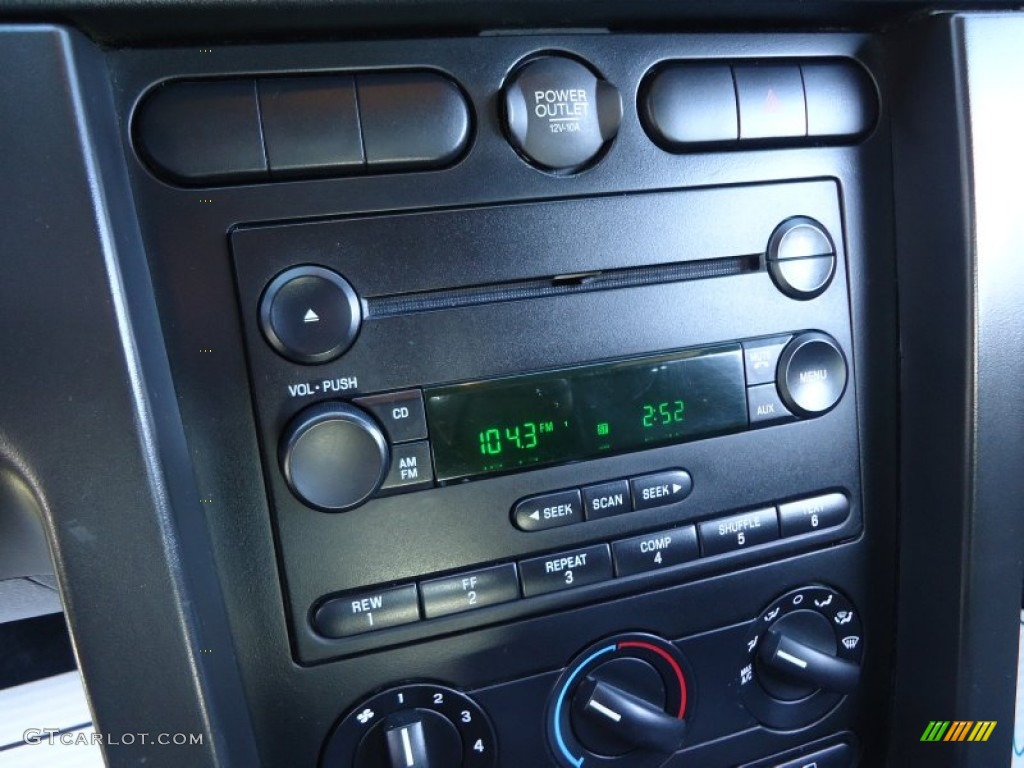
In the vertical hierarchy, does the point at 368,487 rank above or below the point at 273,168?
below

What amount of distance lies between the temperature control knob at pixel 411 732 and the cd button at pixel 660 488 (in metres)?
0.18

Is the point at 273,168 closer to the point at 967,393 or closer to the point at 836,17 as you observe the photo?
the point at 836,17

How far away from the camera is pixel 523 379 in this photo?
50 cm

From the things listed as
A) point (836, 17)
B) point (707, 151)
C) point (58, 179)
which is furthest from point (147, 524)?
point (836, 17)

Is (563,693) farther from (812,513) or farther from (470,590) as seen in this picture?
(812,513)

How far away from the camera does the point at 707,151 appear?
20.6 inches

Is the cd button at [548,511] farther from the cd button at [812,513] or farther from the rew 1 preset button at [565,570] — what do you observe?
the cd button at [812,513]

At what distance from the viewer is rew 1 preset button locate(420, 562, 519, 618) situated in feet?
1.64

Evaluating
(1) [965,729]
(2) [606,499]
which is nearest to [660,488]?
(2) [606,499]

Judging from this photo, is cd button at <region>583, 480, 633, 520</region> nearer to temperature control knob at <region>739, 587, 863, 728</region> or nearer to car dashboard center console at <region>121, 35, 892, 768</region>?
car dashboard center console at <region>121, 35, 892, 768</region>

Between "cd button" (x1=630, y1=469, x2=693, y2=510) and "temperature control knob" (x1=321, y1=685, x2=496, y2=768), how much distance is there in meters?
0.18

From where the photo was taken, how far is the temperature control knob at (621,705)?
543 mm

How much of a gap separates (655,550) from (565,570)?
7 cm

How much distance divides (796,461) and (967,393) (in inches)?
5.0
